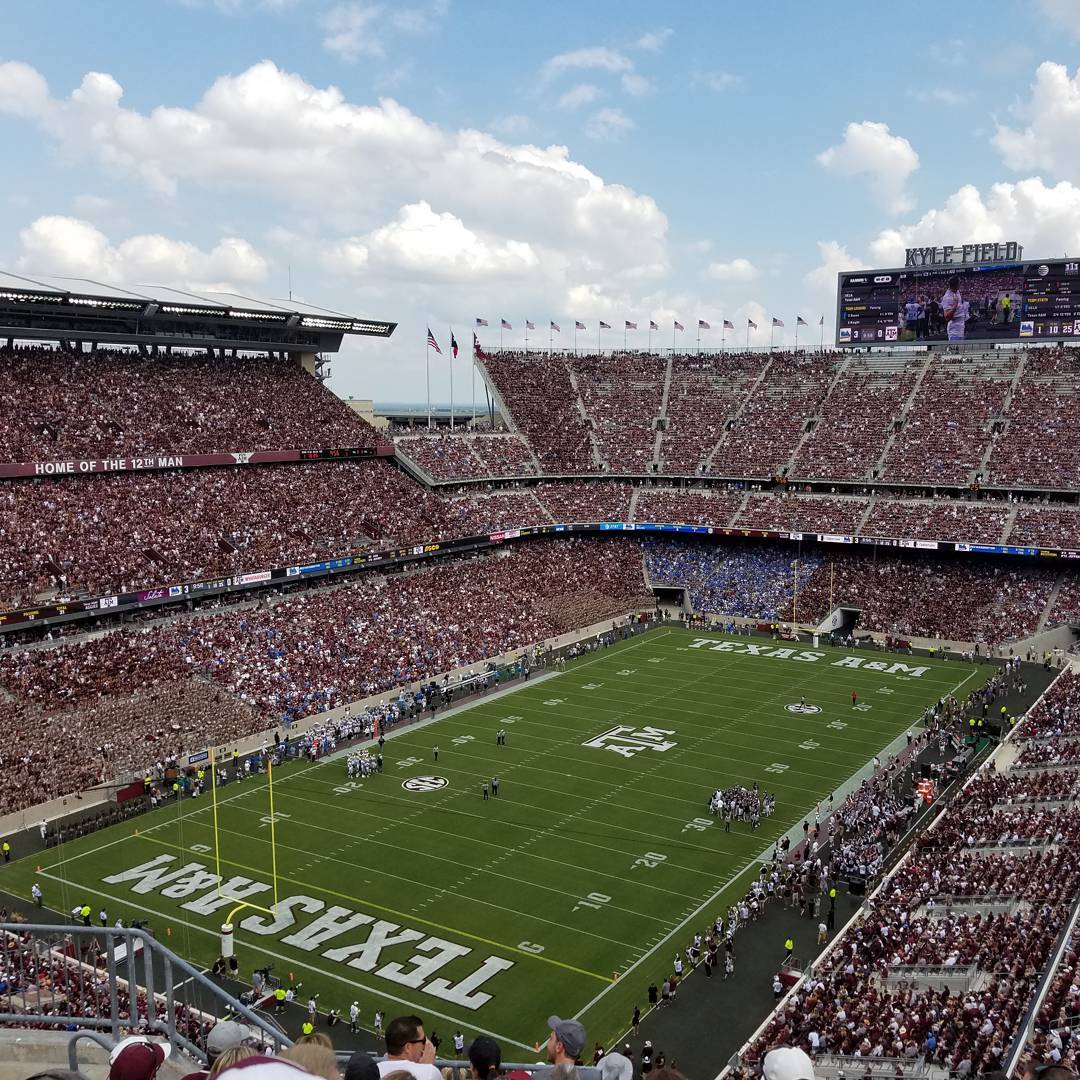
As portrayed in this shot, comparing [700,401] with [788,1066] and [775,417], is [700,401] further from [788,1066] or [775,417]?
[788,1066]

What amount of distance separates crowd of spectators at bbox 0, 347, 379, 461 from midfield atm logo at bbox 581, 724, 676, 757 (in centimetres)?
2304

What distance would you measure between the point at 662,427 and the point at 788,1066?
2550 inches

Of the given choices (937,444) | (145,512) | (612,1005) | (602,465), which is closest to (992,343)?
(937,444)

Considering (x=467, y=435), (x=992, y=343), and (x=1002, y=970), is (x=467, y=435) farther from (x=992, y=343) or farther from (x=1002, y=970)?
(x=1002, y=970)

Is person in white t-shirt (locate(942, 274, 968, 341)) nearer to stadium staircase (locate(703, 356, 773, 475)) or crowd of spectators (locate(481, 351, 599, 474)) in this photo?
stadium staircase (locate(703, 356, 773, 475))

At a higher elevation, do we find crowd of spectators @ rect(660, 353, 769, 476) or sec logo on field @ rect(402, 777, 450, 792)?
crowd of spectators @ rect(660, 353, 769, 476)

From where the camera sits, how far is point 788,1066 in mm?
4133

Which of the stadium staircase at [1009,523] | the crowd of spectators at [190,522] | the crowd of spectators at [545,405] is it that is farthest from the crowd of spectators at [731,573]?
the crowd of spectators at [190,522]

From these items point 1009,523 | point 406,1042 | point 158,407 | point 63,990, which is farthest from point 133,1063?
point 1009,523

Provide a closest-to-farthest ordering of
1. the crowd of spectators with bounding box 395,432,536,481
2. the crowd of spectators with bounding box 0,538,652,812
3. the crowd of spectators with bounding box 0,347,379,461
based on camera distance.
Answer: the crowd of spectators with bounding box 0,538,652,812 → the crowd of spectators with bounding box 0,347,379,461 → the crowd of spectators with bounding box 395,432,536,481

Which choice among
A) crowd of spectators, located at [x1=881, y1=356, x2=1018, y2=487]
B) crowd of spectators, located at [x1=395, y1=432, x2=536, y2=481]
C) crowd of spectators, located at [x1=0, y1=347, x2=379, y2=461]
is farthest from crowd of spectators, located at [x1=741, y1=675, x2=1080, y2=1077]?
crowd of spectators, located at [x1=395, y1=432, x2=536, y2=481]

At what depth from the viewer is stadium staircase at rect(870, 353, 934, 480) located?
5867 cm

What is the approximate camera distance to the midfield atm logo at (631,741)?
A: 35031 mm

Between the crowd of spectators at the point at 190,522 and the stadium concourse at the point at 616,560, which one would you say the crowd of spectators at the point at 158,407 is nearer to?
the stadium concourse at the point at 616,560
